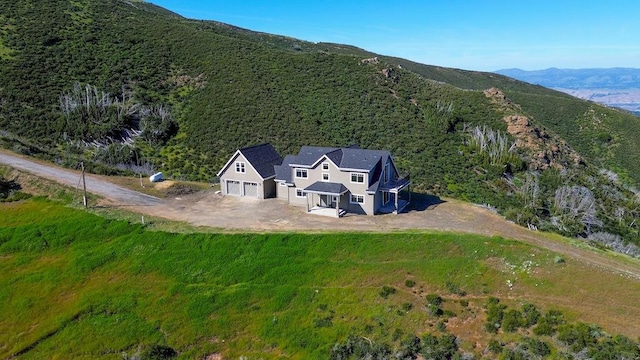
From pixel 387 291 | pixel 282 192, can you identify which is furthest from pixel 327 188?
pixel 387 291

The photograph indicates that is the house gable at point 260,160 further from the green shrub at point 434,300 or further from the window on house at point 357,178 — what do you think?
the green shrub at point 434,300

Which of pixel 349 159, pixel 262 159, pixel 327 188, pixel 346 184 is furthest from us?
pixel 262 159

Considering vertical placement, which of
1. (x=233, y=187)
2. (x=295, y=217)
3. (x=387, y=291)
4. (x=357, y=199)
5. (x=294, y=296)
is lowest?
(x=294, y=296)

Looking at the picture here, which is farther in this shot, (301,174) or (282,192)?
(282,192)

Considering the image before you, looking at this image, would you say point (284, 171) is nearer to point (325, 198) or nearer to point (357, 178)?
point (325, 198)

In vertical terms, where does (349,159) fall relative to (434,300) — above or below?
above

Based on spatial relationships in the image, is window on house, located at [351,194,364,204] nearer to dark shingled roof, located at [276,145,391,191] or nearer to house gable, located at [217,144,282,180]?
dark shingled roof, located at [276,145,391,191]
